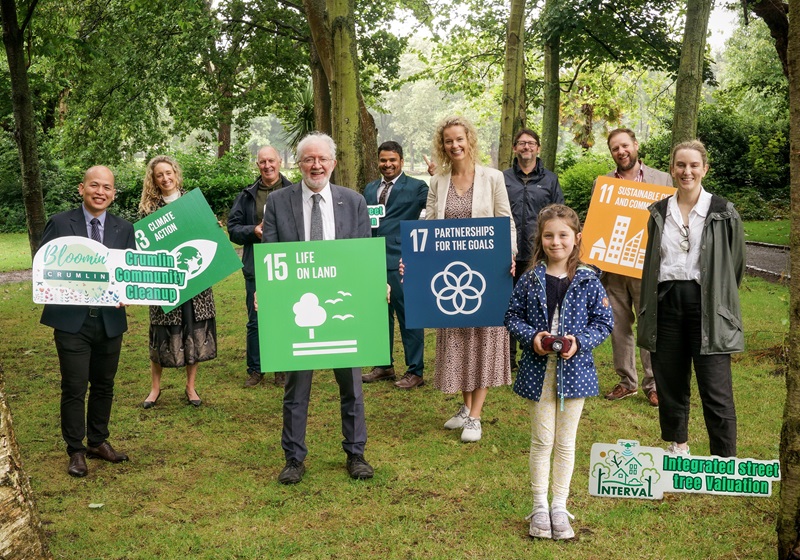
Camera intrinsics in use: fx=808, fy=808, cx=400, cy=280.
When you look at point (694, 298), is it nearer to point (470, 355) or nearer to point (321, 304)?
point (470, 355)

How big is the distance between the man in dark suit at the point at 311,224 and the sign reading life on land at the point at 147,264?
103 cm

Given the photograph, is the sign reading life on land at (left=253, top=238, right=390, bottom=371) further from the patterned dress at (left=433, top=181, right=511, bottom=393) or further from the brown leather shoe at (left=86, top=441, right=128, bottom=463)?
the brown leather shoe at (left=86, top=441, right=128, bottom=463)

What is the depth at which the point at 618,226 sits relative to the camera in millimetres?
6965

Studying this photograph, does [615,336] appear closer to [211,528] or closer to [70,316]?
[211,528]

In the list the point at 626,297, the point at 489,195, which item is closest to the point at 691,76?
the point at 626,297

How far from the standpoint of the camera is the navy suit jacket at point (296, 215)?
538cm

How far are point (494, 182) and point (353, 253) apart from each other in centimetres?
157

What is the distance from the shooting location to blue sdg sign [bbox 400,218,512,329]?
584 cm

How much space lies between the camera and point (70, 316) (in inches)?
216

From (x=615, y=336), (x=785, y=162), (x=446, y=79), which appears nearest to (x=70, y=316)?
(x=615, y=336)

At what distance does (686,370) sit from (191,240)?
3908 millimetres

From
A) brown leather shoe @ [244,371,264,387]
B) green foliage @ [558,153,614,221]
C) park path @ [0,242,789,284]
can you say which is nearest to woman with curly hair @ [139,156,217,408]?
brown leather shoe @ [244,371,264,387]

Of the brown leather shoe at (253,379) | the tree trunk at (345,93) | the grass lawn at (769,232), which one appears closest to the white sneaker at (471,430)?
the brown leather shoe at (253,379)

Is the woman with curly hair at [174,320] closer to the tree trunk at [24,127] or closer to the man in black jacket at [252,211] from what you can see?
the man in black jacket at [252,211]
